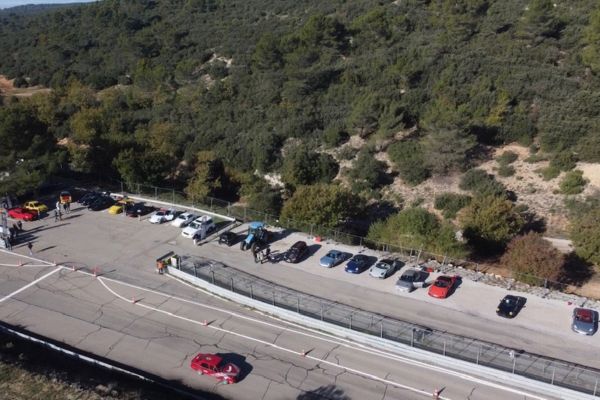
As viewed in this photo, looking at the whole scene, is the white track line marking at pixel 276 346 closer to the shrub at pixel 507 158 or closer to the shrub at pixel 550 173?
the shrub at pixel 550 173

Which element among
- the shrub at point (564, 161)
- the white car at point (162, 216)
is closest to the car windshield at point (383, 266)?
the white car at point (162, 216)

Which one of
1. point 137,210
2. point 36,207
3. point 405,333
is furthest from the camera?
point 36,207

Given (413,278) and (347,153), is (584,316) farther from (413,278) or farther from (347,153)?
(347,153)

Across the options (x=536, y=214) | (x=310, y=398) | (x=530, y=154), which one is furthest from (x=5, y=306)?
(x=530, y=154)

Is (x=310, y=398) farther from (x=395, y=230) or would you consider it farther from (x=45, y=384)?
(x=395, y=230)

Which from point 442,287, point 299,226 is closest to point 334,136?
point 299,226

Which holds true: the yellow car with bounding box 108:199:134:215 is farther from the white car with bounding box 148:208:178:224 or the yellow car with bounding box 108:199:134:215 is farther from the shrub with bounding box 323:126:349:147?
the shrub with bounding box 323:126:349:147
